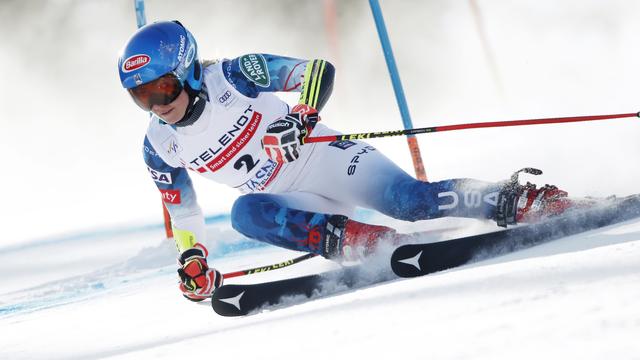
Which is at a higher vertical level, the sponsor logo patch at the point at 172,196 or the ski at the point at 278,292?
the sponsor logo patch at the point at 172,196

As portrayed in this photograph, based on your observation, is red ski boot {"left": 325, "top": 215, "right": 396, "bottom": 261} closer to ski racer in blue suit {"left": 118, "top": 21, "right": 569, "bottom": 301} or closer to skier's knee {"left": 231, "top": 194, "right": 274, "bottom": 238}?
ski racer in blue suit {"left": 118, "top": 21, "right": 569, "bottom": 301}

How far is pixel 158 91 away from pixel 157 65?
106 mm

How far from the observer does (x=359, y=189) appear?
3.36 m

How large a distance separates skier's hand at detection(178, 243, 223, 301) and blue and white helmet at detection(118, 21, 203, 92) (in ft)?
2.41

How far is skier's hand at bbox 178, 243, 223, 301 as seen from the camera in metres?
3.17

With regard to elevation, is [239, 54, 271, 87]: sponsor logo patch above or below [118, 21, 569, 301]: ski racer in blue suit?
above

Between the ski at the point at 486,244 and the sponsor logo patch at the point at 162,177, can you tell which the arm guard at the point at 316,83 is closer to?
the sponsor logo patch at the point at 162,177

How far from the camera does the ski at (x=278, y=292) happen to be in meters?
2.90

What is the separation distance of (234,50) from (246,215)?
10.7 m

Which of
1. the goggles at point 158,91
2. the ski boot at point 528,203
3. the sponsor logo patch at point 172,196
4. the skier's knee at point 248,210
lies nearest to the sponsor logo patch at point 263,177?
the skier's knee at point 248,210

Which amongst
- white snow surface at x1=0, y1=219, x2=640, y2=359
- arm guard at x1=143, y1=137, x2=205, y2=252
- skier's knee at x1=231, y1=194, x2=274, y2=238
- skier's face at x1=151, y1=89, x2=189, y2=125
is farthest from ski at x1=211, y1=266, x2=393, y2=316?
skier's face at x1=151, y1=89, x2=189, y2=125

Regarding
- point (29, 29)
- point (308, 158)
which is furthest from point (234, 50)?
point (308, 158)

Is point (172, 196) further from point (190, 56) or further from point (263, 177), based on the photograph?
point (190, 56)

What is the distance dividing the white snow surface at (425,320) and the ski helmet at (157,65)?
939mm
